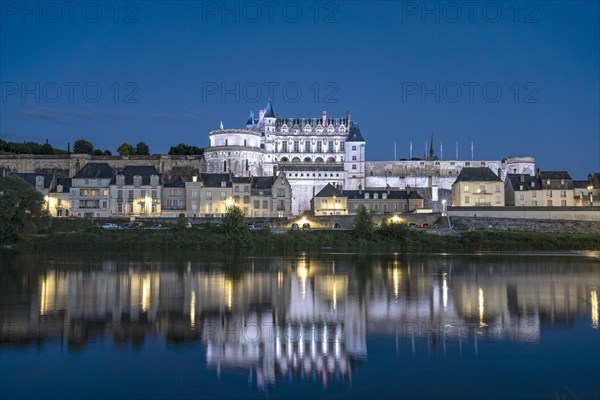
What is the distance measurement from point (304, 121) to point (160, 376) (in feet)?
230

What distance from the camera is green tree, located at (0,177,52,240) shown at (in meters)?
33.9

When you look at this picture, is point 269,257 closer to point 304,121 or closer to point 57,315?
point 57,315

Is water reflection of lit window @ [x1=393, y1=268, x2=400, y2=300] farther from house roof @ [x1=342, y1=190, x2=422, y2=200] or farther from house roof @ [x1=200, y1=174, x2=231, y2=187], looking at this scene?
house roof @ [x1=342, y1=190, x2=422, y2=200]

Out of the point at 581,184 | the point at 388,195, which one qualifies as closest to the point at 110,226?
the point at 388,195

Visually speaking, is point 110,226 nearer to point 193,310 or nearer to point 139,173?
point 139,173

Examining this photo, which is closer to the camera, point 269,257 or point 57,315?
point 57,315

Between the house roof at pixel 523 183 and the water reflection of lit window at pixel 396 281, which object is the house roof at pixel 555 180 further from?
the water reflection of lit window at pixel 396 281

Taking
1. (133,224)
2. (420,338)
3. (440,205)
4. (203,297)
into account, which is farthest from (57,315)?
(440,205)

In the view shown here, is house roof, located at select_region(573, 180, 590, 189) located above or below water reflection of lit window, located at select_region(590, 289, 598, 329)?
above

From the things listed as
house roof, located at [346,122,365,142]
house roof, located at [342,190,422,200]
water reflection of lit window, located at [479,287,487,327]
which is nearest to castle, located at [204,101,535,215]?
house roof, located at [346,122,365,142]

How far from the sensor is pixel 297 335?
1327 centimetres

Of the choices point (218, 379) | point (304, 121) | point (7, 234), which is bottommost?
point (218, 379)

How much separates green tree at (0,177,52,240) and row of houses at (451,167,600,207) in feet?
99.5

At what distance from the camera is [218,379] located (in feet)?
33.4
